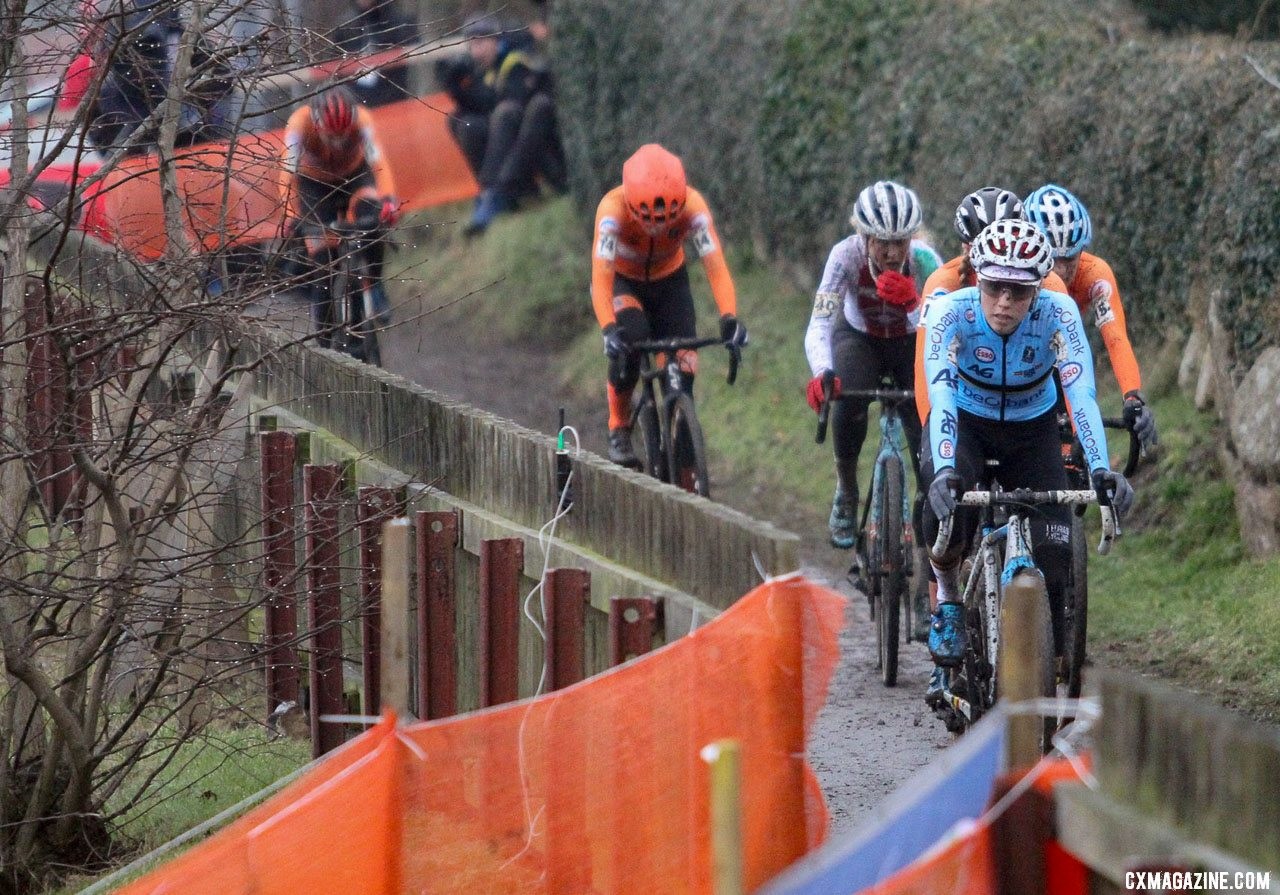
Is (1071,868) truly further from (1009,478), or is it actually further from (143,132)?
(143,132)

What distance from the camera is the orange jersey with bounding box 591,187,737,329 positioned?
10609 mm

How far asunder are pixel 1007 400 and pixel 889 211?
190 cm

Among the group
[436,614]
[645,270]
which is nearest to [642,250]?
[645,270]

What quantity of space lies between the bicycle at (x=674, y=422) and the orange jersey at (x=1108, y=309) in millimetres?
2214

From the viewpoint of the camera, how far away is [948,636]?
7156 mm

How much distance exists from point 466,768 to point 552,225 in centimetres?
1810

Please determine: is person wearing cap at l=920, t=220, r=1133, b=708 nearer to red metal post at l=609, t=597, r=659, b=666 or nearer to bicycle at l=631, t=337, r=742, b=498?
red metal post at l=609, t=597, r=659, b=666

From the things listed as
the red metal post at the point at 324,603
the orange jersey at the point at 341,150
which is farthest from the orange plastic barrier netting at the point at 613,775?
the orange jersey at the point at 341,150

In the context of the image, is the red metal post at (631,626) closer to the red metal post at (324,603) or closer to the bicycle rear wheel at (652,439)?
the red metal post at (324,603)

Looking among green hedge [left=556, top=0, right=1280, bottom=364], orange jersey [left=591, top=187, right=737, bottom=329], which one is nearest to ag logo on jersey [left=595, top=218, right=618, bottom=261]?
orange jersey [left=591, top=187, right=737, bottom=329]

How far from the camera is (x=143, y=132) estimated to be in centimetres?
726

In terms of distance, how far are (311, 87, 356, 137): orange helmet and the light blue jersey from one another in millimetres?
5490

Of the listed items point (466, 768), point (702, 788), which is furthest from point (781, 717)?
point (466, 768)

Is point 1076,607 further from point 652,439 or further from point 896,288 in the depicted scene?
point 652,439
